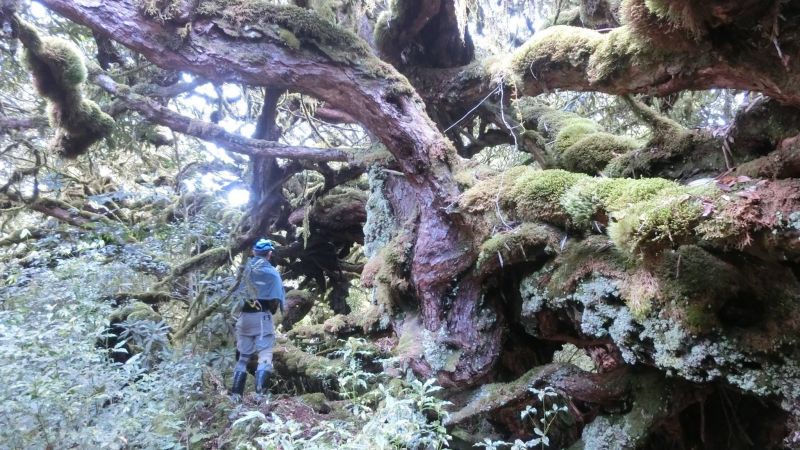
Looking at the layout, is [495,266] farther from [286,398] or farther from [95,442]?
[286,398]

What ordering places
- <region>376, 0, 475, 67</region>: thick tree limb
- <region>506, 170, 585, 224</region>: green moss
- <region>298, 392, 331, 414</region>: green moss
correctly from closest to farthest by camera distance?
<region>506, 170, 585, 224</region>: green moss
<region>376, 0, 475, 67</region>: thick tree limb
<region>298, 392, 331, 414</region>: green moss

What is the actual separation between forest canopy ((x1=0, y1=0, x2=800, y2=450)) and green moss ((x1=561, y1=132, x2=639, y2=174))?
0.02 m

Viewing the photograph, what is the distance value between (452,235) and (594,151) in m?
1.35

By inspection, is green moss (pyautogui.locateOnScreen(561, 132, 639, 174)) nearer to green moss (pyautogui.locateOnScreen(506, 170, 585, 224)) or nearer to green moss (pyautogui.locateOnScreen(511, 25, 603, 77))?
green moss (pyautogui.locateOnScreen(511, 25, 603, 77))

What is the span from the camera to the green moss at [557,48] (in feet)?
11.3

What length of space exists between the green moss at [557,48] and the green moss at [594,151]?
2.36 ft

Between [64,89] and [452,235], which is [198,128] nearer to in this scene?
[64,89]

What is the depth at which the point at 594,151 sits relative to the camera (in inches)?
154

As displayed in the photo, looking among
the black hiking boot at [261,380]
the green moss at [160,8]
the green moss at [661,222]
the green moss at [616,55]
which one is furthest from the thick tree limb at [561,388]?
the green moss at [160,8]

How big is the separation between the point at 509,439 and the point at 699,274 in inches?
73.9

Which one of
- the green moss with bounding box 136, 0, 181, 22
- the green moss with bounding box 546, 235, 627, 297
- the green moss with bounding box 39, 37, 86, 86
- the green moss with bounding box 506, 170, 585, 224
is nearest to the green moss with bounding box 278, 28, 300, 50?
the green moss with bounding box 136, 0, 181, 22

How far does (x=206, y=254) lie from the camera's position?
6238mm

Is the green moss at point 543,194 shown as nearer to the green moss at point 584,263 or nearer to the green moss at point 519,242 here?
the green moss at point 519,242

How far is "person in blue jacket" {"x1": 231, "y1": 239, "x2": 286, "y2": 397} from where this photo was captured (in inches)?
219
